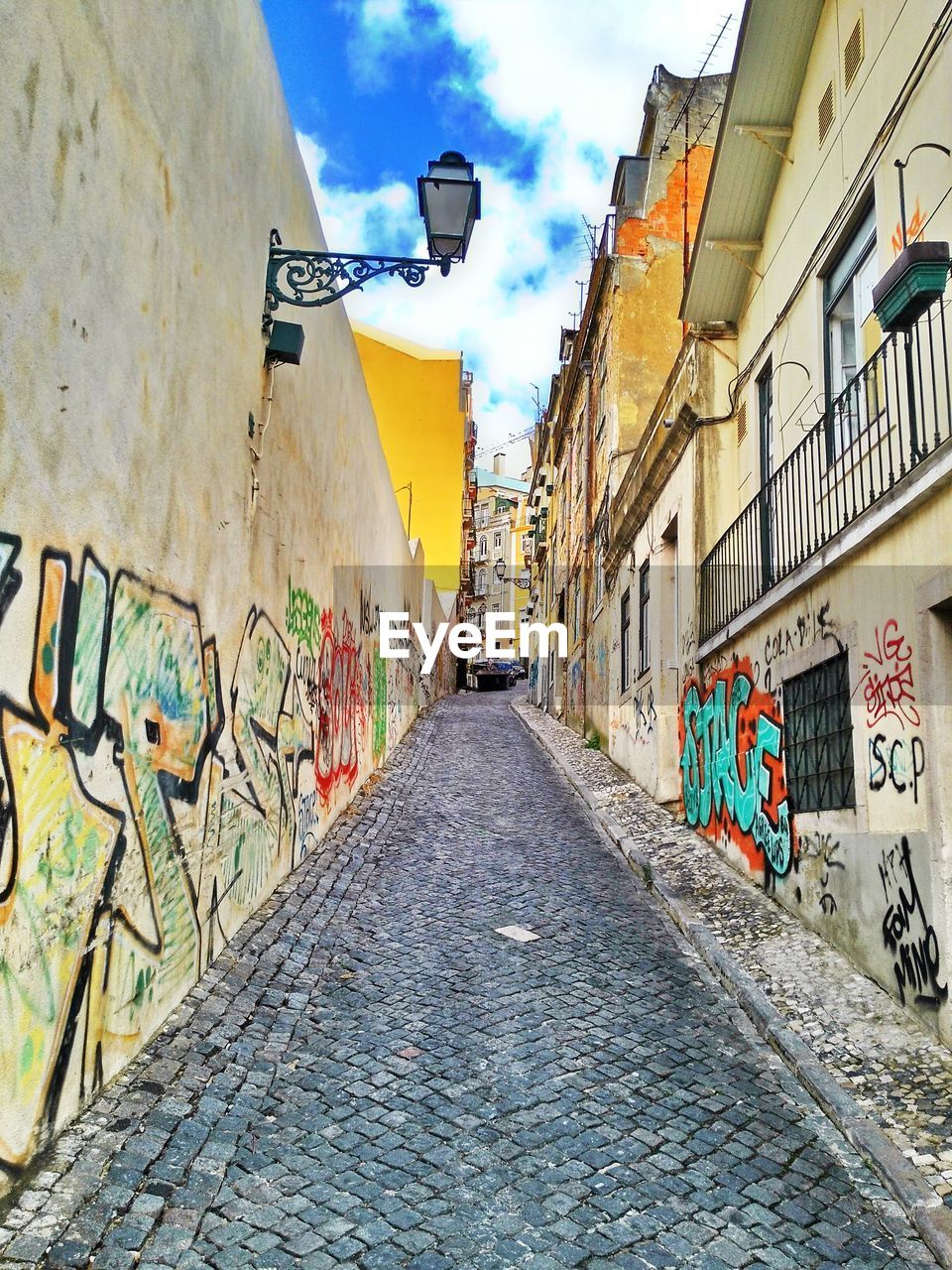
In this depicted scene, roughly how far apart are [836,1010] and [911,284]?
3.86 meters

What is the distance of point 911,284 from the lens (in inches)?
184

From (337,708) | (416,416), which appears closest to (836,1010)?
(337,708)

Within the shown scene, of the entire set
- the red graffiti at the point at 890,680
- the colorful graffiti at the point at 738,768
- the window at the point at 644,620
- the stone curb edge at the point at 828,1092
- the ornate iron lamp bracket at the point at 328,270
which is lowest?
the stone curb edge at the point at 828,1092

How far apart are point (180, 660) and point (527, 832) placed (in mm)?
6152

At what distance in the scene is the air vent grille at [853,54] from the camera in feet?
21.9

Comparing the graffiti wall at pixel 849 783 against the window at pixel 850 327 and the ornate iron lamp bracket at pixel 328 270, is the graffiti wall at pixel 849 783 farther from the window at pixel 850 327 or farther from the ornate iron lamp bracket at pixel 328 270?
the ornate iron lamp bracket at pixel 328 270

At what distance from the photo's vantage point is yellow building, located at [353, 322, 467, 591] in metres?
26.9

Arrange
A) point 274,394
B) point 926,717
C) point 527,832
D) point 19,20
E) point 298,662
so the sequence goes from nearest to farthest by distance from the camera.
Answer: point 19,20
point 926,717
point 274,394
point 298,662
point 527,832

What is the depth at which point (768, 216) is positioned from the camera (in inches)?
352

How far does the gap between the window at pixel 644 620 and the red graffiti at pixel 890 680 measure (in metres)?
7.42

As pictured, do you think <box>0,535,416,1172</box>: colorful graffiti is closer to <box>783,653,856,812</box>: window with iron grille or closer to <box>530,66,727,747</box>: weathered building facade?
<box>783,653,856,812</box>: window with iron grille

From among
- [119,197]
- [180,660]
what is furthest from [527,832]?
[119,197]

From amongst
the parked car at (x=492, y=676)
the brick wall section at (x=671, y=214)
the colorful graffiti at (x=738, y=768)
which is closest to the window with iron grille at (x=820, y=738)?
the colorful graffiti at (x=738, y=768)

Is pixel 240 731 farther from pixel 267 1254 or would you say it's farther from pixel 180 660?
pixel 267 1254
